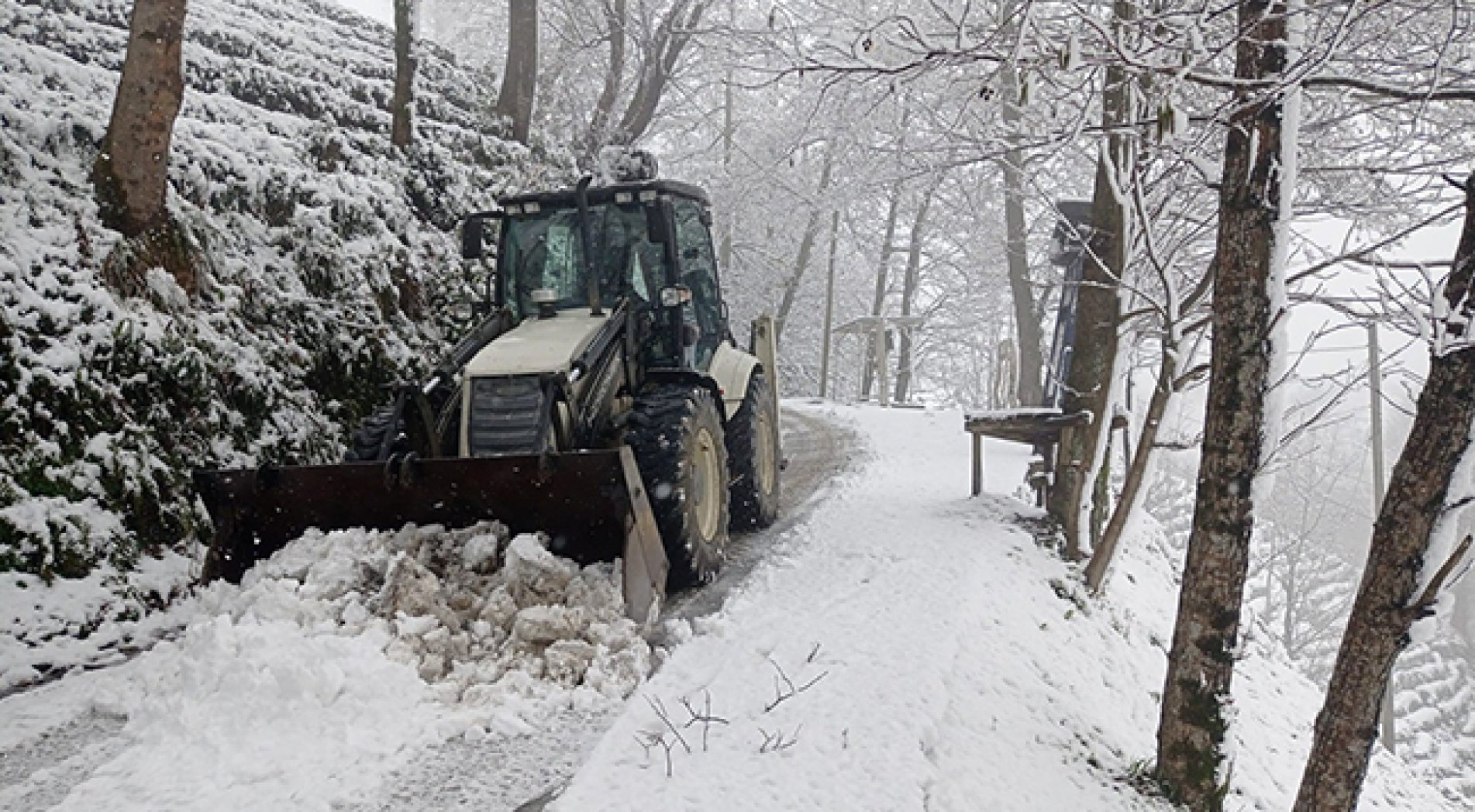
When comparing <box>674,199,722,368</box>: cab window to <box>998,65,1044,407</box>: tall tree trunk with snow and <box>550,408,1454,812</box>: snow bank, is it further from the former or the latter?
<box>998,65,1044,407</box>: tall tree trunk with snow

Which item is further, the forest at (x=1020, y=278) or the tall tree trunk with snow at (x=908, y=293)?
the tall tree trunk with snow at (x=908, y=293)

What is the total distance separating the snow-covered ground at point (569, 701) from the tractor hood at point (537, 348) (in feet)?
3.16

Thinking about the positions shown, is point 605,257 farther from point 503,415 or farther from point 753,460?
point 753,460

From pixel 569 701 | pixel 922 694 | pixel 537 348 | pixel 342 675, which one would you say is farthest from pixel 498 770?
pixel 537 348

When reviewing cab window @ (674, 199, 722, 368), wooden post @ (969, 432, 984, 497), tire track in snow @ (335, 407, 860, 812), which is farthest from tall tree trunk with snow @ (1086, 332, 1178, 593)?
tire track in snow @ (335, 407, 860, 812)

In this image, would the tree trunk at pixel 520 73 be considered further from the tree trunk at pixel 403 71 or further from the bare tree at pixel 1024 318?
the bare tree at pixel 1024 318

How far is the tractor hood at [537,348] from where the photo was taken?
512cm

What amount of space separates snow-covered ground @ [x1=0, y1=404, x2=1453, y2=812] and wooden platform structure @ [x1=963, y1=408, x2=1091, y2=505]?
2163mm

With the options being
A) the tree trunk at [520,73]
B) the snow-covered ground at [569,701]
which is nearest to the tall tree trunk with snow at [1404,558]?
the snow-covered ground at [569,701]

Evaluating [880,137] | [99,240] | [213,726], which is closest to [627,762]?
[213,726]

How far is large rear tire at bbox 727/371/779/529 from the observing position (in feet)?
22.2

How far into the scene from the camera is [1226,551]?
412cm

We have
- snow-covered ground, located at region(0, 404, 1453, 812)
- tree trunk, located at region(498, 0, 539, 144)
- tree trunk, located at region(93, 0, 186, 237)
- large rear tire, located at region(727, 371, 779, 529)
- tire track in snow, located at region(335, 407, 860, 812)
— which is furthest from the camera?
tree trunk, located at region(498, 0, 539, 144)

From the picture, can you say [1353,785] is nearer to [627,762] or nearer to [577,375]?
[627,762]
